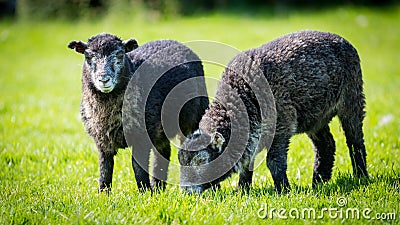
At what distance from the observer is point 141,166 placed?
625 centimetres

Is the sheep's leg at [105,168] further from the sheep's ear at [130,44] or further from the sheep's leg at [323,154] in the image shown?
the sheep's leg at [323,154]

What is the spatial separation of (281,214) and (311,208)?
14.3 inches

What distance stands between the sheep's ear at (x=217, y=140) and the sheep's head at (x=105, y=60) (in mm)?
1347

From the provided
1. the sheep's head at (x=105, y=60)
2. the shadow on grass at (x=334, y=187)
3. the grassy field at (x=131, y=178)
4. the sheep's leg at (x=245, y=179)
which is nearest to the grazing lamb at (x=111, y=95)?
the sheep's head at (x=105, y=60)

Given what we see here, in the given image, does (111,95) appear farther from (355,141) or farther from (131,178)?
(355,141)

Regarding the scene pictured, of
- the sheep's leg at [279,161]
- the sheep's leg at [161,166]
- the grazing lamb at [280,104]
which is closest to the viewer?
the grazing lamb at [280,104]

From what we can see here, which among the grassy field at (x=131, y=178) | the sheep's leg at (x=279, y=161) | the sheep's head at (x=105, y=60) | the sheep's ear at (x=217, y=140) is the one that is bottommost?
the grassy field at (x=131, y=178)

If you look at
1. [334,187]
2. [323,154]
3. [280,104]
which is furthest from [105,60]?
[323,154]

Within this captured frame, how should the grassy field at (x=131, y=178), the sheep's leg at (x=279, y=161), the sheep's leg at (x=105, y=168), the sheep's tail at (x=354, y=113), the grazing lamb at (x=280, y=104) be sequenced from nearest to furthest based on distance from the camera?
the grassy field at (x=131, y=178) → the grazing lamb at (x=280, y=104) → the sheep's leg at (x=279, y=161) → the sheep's leg at (x=105, y=168) → the sheep's tail at (x=354, y=113)

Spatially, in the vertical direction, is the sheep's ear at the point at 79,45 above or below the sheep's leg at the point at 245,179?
above

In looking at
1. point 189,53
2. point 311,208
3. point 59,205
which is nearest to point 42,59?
point 189,53

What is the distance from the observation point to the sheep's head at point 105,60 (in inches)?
228

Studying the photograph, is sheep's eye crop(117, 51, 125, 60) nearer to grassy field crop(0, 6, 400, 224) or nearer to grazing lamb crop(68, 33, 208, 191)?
grazing lamb crop(68, 33, 208, 191)

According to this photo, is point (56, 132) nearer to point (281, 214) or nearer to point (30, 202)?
point (30, 202)
